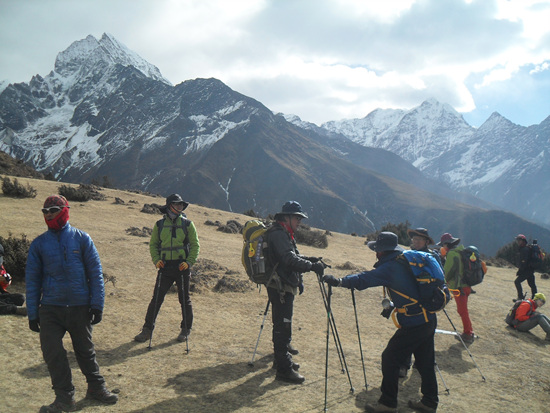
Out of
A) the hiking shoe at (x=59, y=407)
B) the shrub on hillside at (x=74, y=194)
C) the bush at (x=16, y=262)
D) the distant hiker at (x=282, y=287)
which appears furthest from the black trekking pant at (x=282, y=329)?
the shrub on hillside at (x=74, y=194)

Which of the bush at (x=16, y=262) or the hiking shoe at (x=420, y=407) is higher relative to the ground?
the bush at (x=16, y=262)

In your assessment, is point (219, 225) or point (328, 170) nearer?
point (219, 225)

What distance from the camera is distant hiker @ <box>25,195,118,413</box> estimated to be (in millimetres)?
4367

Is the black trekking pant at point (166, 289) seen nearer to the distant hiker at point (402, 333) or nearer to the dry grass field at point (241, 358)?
the dry grass field at point (241, 358)

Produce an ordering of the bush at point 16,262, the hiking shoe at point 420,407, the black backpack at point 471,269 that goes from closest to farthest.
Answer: the hiking shoe at point 420,407, the black backpack at point 471,269, the bush at point 16,262

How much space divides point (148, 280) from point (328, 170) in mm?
172430

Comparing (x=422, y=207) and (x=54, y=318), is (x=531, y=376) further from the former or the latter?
(x=422, y=207)

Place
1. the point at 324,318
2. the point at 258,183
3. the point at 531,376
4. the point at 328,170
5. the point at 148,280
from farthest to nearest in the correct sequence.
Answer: the point at 328,170
the point at 258,183
the point at 148,280
the point at 324,318
the point at 531,376

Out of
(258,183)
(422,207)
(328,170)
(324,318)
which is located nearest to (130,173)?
(258,183)

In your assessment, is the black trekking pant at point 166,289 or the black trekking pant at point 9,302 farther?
the black trekking pant at point 166,289

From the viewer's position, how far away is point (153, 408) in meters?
4.69

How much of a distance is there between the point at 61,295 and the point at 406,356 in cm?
421

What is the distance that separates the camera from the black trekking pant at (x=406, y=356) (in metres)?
4.97

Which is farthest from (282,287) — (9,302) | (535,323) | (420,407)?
(535,323)
